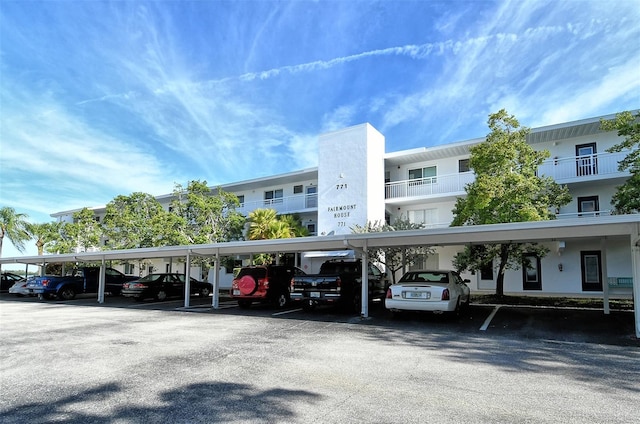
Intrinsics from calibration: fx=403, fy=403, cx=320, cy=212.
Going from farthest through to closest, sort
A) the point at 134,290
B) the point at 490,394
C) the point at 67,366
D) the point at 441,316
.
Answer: the point at 134,290, the point at 441,316, the point at 67,366, the point at 490,394

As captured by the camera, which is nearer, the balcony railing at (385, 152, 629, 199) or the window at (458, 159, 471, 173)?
Answer: the balcony railing at (385, 152, 629, 199)

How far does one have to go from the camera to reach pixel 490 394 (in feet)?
16.1

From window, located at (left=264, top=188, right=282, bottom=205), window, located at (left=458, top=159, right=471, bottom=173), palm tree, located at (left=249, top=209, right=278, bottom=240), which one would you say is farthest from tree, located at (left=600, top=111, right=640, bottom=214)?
window, located at (left=264, top=188, right=282, bottom=205)

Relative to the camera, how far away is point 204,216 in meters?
24.1

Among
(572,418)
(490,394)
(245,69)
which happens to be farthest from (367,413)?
(245,69)

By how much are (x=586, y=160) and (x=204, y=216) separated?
20260 mm

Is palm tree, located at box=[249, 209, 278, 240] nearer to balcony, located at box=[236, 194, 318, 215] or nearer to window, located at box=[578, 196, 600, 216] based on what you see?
balcony, located at box=[236, 194, 318, 215]

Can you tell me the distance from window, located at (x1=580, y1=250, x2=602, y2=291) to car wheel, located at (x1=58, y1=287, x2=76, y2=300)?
2518 centimetres

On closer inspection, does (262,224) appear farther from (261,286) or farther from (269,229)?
(261,286)

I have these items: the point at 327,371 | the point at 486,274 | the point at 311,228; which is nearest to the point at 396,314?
the point at 327,371

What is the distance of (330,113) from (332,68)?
606 cm

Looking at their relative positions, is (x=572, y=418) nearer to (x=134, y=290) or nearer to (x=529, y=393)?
(x=529, y=393)

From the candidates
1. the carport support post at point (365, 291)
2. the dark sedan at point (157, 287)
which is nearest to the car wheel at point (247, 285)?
the carport support post at point (365, 291)

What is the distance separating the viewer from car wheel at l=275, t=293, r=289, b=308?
14.8 metres
